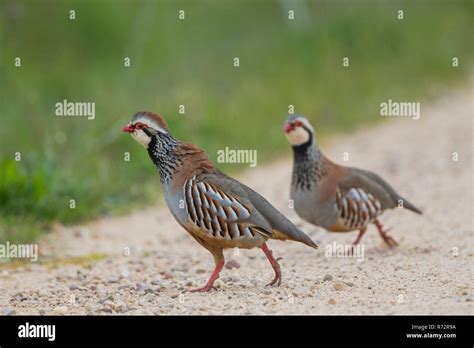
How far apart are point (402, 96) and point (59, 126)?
6310 mm

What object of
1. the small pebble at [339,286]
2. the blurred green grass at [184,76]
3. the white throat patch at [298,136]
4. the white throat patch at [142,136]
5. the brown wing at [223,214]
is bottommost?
the small pebble at [339,286]

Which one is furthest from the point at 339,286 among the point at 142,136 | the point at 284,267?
the point at 142,136

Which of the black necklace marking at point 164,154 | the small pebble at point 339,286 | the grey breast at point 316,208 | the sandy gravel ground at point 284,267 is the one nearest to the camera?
the sandy gravel ground at point 284,267

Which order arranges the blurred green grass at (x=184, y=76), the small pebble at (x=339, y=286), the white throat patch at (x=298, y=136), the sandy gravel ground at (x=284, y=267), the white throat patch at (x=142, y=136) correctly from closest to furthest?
the sandy gravel ground at (x=284, y=267), the small pebble at (x=339, y=286), the white throat patch at (x=142, y=136), the white throat patch at (x=298, y=136), the blurred green grass at (x=184, y=76)

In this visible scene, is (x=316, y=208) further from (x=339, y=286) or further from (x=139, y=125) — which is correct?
(x=139, y=125)

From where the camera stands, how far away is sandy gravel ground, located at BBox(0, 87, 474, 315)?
6520 millimetres

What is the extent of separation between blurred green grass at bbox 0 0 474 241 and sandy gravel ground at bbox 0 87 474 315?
0.74 metres

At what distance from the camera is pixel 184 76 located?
54.5 feet

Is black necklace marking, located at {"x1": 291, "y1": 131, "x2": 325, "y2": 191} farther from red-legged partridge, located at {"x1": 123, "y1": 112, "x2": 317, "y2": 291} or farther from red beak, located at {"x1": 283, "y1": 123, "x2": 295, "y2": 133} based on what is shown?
red-legged partridge, located at {"x1": 123, "y1": 112, "x2": 317, "y2": 291}

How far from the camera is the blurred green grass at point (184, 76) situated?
1183 centimetres

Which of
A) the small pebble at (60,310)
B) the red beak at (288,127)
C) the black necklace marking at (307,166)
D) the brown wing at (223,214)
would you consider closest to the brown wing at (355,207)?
the black necklace marking at (307,166)

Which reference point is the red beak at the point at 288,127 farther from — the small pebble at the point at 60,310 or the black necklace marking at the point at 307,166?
the small pebble at the point at 60,310

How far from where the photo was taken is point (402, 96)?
1630 cm

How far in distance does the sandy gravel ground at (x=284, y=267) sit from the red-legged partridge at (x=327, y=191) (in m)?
0.36
